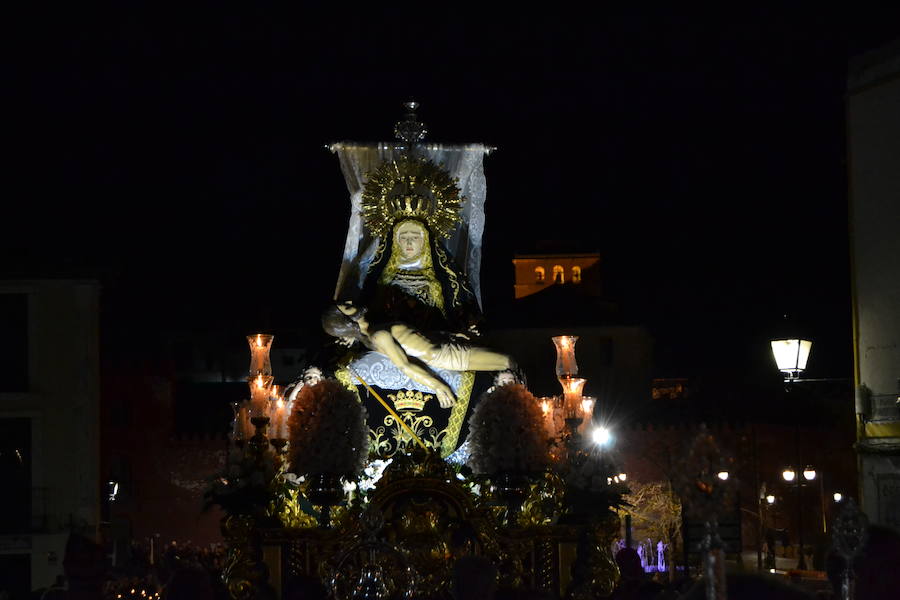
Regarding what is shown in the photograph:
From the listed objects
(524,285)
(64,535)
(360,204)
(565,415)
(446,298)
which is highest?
(524,285)

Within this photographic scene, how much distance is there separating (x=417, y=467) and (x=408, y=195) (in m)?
3.27

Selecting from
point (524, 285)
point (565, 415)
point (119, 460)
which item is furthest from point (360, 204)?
point (524, 285)

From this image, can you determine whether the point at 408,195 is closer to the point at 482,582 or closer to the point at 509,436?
the point at 509,436

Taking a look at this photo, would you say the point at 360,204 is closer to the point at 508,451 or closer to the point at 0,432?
the point at 508,451

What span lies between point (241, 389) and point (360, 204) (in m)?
31.8

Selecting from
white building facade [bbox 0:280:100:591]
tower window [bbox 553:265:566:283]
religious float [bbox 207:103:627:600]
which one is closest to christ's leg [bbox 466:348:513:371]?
religious float [bbox 207:103:627:600]

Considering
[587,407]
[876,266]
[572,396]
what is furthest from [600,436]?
[876,266]

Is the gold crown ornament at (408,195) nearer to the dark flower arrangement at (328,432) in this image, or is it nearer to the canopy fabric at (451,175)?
the canopy fabric at (451,175)

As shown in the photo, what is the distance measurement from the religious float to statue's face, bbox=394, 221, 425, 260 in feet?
1.90

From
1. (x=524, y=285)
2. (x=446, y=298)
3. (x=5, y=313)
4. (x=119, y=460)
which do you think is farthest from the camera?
(x=524, y=285)

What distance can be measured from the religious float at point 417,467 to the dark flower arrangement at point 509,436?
0.01 m

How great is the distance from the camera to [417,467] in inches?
513

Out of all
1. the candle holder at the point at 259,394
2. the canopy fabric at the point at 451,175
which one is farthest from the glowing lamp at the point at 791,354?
the candle holder at the point at 259,394

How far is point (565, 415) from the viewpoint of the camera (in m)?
13.6
